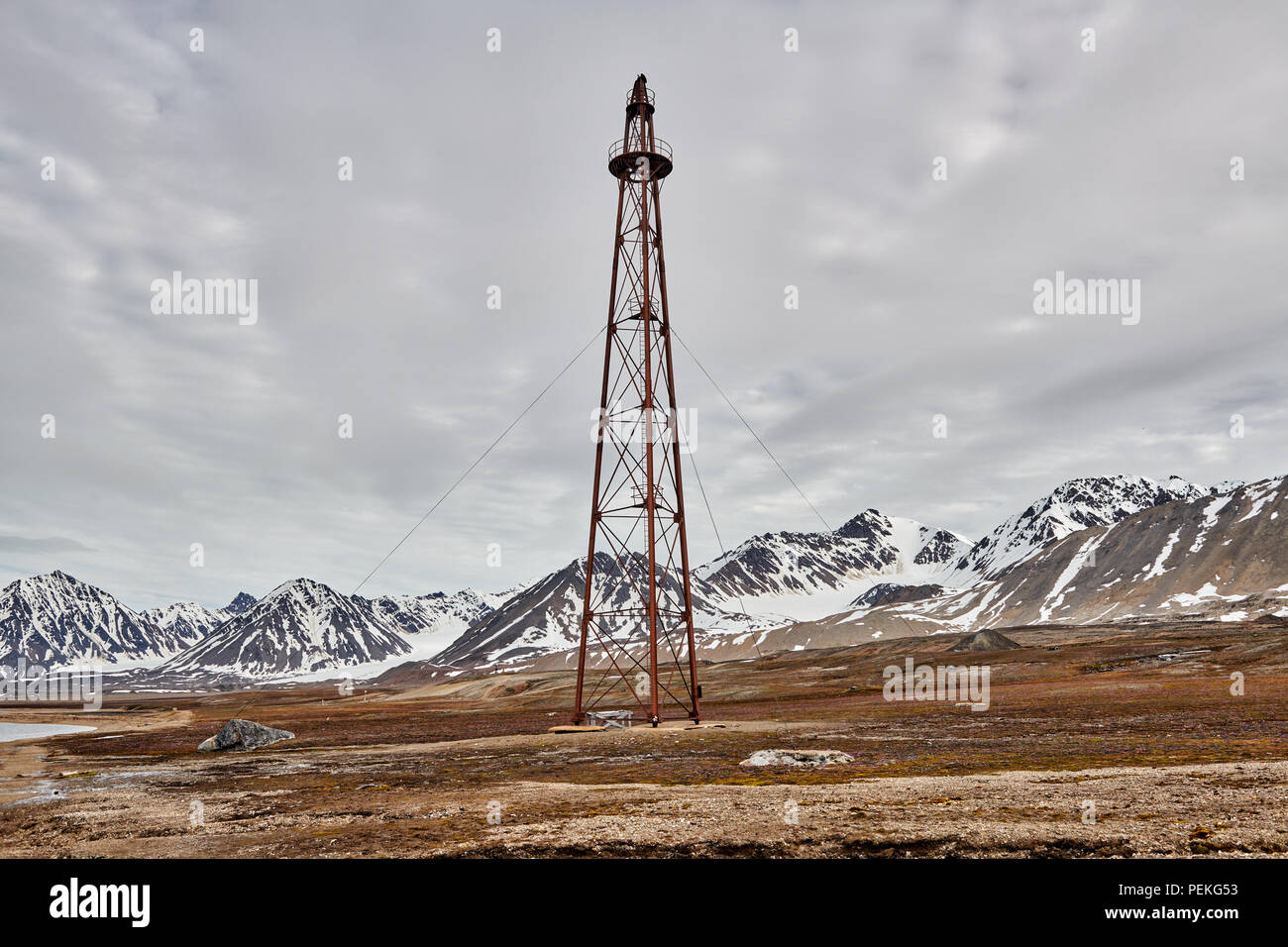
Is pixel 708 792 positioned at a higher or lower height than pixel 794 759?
higher

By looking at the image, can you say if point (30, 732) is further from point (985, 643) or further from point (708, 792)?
point (985, 643)

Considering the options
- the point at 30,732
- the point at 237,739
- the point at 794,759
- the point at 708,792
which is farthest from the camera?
the point at 30,732

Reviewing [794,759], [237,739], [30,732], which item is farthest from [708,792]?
[30,732]

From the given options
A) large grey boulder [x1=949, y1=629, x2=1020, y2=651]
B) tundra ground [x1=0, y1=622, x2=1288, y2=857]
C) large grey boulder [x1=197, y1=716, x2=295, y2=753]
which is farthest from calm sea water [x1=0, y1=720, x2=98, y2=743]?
large grey boulder [x1=949, y1=629, x2=1020, y2=651]

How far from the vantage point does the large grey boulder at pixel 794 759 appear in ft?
72.4

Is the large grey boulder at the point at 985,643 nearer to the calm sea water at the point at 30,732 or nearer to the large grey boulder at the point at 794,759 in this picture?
the large grey boulder at the point at 794,759

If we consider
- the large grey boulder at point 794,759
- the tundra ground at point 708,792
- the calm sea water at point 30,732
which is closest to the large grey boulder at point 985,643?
the tundra ground at point 708,792

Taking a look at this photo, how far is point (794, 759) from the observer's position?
22.4 metres

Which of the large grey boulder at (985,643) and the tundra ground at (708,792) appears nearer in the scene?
the tundra ground at (708,792)

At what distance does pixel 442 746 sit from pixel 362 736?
1624cm

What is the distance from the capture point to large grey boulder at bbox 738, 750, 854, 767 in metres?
22.1

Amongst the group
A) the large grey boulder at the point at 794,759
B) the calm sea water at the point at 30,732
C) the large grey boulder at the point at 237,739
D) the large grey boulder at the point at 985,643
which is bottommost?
the large grey boulder at the point at 985,643

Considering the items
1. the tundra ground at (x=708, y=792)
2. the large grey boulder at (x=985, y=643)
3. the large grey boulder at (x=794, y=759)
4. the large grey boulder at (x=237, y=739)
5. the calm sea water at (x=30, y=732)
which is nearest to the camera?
the tundra ground at (x=708, y=792)
